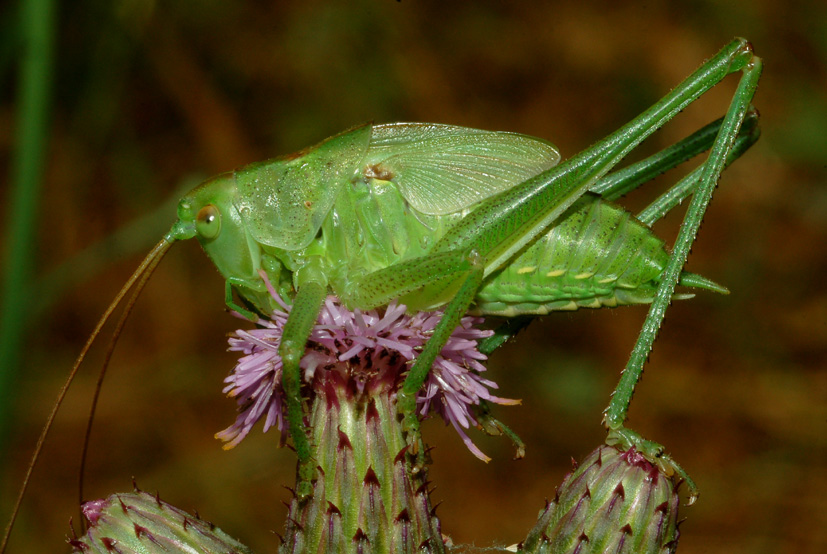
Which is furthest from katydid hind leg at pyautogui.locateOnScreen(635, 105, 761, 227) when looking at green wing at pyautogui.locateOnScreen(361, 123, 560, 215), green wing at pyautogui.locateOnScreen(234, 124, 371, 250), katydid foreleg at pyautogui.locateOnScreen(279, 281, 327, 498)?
katydid foreleg at pyautogui.locateOnScreen(279, 281, 327, 498)

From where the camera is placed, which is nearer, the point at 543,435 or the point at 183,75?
the point at 543,435

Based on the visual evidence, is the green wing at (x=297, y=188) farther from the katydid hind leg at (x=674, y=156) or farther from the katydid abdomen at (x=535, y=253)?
the katydid hind leg at (x=674, y=156)

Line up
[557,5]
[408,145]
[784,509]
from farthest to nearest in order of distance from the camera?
1. [557,5]
2. [784,509]
3. [408,145]

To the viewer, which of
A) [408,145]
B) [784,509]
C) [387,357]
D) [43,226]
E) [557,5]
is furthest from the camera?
[557,5]

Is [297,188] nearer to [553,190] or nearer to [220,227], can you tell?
[220,227]

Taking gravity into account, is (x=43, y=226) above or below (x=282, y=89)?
below

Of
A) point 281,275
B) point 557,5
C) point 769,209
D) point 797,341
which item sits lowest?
point 281,275

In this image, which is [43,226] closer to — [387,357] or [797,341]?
[387,357]

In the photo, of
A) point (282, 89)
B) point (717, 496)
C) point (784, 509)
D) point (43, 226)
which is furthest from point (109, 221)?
point (784, 509)

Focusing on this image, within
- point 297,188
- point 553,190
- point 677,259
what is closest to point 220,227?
point 297,188
